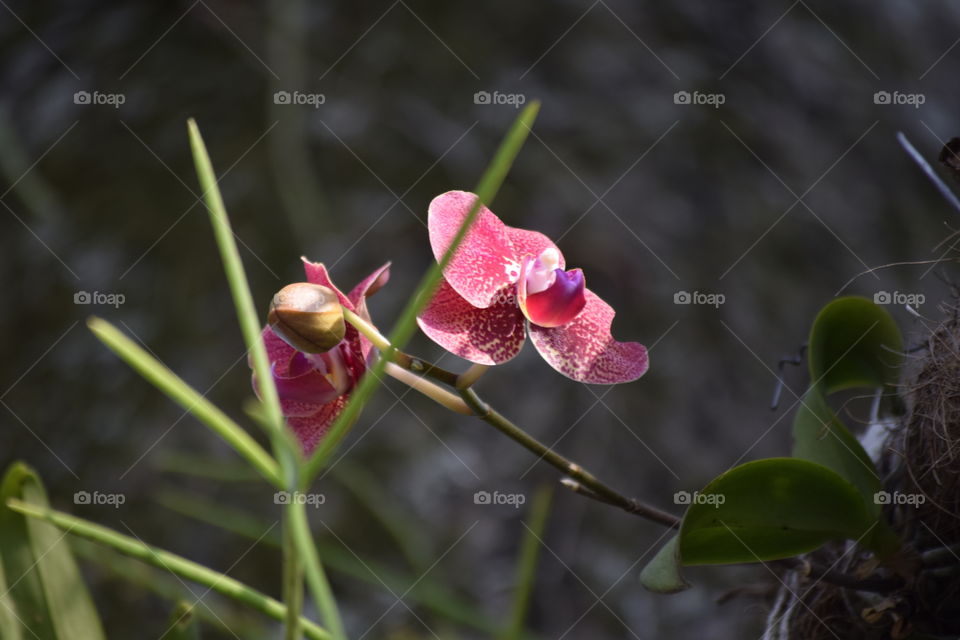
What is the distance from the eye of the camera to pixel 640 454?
3.08ft

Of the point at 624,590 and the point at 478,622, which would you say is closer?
the point at 478,622

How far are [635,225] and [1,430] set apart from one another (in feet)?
2.68

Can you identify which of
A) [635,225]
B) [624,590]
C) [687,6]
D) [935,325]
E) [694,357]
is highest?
[687,6]

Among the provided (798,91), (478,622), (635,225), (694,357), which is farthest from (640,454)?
(478,622)

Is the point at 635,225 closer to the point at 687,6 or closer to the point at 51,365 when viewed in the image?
the point at 687,6

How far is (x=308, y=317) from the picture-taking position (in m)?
0.27

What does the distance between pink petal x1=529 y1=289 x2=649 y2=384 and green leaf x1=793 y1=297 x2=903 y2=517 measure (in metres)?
0.10

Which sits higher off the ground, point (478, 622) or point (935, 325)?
point (935, 325)
